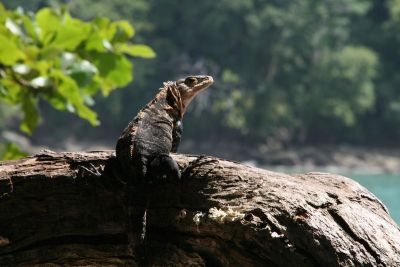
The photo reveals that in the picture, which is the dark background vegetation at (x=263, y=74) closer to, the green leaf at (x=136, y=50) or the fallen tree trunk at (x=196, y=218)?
the green leaf at (x=136, y=50)

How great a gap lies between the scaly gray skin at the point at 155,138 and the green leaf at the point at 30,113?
2.96ft

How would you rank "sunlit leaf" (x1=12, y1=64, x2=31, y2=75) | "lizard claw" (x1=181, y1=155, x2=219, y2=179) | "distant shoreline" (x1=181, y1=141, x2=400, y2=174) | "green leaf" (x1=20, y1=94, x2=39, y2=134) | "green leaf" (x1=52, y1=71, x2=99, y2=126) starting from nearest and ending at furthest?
1. "lizard claw" (x1=181, y1=155, x2=219, y2=179)
2. "green leaf" (x1=52, y1=71, x2=99, y2=126)
3. "sunlit leaf" (x1=12, y1=64, x2=31, y2=75)
4. "green leaf" (x1=20, y1=94, x2=39, y2=134)
5. "distant shoreline" (x1=181, y1=141, x2=400, y2=174)

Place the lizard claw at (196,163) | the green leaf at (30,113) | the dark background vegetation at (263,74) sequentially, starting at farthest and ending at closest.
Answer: the dark background vegetation at (263,74) → the green leaf at (30,113) → the lizard claw at (196,163)

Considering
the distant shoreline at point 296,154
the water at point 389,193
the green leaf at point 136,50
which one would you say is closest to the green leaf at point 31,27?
the green leaf at point 136,50

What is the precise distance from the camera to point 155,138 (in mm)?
2568

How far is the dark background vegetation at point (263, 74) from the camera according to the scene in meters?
54.2

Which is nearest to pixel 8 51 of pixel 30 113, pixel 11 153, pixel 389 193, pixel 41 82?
pixel 41 82

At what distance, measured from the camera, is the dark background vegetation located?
5419 centimetres

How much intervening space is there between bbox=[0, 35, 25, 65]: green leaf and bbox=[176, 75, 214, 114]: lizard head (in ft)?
2.31

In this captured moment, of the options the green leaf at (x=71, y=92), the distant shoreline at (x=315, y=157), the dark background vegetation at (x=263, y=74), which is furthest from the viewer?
the dark background vegetation at (x=263, y=74)

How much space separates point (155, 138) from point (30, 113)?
53.1 inches

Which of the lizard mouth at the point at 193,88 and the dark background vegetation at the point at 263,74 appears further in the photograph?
the dark background vegetation at the point at 263,74

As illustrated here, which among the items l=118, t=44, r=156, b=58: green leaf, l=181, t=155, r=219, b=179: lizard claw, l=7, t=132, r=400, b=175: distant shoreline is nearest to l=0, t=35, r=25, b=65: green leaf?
l=118, t=44, r=156, b=58: green leaf

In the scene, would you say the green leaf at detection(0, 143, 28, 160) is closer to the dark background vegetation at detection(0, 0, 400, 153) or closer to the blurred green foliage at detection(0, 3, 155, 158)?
the blurred green foliage at detection(0, 3, 155, 158)
